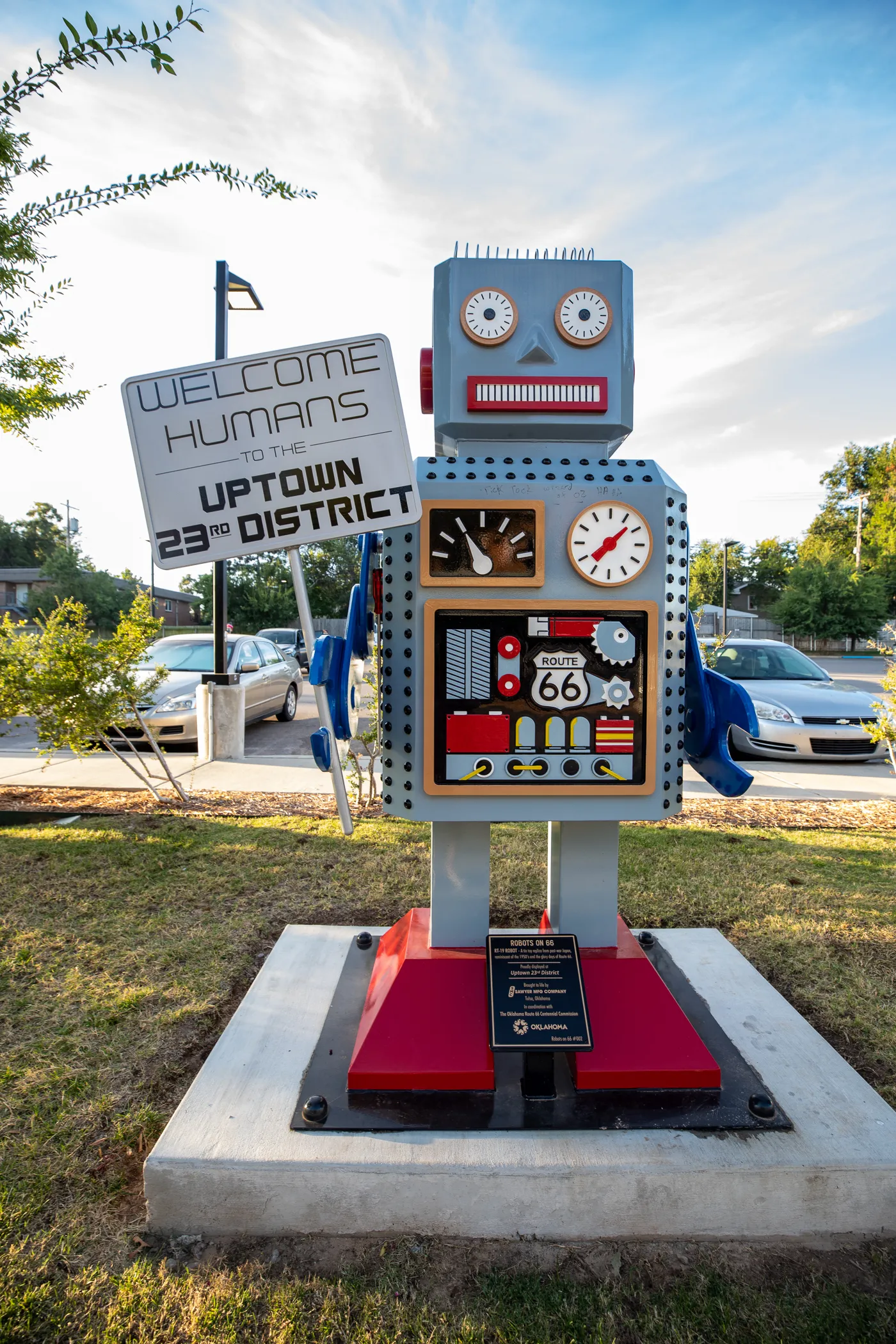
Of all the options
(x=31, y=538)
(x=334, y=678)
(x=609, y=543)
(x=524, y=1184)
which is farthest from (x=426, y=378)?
(x=31, y=538)

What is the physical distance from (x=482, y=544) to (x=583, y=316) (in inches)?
33.0

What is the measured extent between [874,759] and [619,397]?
7402 millimetres

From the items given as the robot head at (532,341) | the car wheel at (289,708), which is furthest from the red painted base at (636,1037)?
the car wheel at (289,708)

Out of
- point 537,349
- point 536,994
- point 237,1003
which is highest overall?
point 537,349

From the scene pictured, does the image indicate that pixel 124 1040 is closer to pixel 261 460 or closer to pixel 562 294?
pixel 261 460

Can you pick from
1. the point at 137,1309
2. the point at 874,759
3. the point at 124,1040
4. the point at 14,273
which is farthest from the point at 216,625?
the point at 874,759

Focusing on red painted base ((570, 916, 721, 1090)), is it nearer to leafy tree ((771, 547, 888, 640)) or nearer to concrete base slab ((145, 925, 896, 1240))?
concrete base slab ((145, 925, 896, 1240))

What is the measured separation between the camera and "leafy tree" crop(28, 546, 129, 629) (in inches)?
1377

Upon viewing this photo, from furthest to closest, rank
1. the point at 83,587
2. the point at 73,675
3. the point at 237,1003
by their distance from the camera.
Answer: the point at 83,587 < the point at 73,675 < the point at 237,1003

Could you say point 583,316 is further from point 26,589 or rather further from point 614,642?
point 26,589

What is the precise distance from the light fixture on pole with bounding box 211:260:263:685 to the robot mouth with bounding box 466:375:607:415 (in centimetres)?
545

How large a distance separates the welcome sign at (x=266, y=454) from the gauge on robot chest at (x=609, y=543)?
1.65 ft

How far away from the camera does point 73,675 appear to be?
5320 mm

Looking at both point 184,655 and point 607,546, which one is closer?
point 607,546
